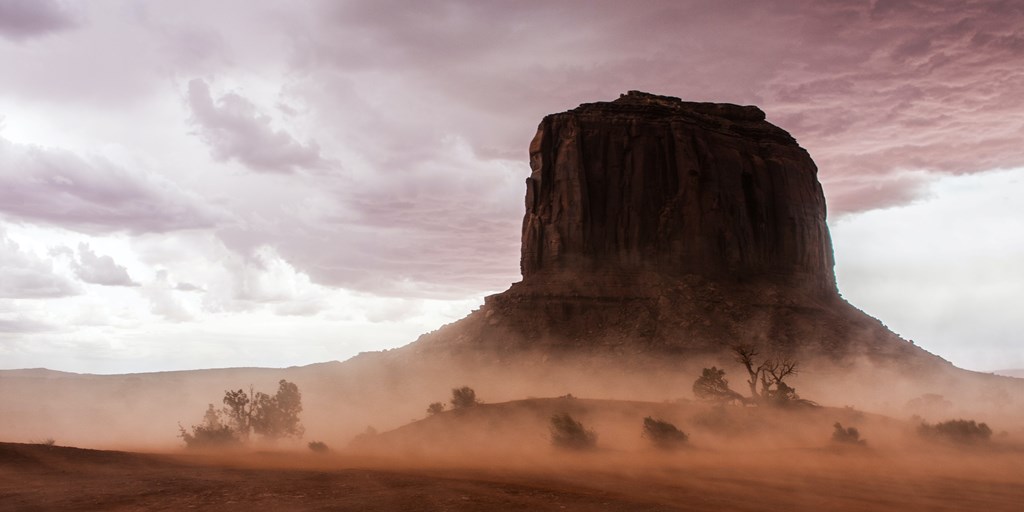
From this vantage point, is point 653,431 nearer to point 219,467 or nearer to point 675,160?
point 219,467

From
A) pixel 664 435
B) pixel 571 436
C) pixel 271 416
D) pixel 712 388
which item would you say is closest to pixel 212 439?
pixel 271 416

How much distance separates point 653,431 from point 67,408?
73697 mm

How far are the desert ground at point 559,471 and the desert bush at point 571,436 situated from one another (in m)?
0.69

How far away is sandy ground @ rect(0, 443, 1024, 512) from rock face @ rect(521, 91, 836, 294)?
55.1 meters

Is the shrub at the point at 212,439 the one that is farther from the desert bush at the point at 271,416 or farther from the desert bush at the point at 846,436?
the desert bush at the point at 846,436

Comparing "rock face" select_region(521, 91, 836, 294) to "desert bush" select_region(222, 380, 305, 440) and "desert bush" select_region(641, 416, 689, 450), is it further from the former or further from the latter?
"desert bush" select_region(641, 416, 689, 450)

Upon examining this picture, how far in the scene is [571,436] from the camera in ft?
116

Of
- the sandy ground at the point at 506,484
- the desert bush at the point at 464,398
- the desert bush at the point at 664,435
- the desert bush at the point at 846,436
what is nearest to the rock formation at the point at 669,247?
the desert bush at the point at 464,398

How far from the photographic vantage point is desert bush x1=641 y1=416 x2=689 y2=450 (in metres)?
35.2

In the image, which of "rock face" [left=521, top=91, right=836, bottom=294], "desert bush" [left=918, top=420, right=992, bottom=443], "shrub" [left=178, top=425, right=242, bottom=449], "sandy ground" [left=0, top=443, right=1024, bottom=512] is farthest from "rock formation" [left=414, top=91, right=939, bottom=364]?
"sandy ground" [left=0, top=443, right=1024, bottom=512]

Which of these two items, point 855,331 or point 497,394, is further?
point 855,331

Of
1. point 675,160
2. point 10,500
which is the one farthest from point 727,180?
point 10,500

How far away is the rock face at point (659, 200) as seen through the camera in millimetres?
86250

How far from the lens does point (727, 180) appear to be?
3617 inches
